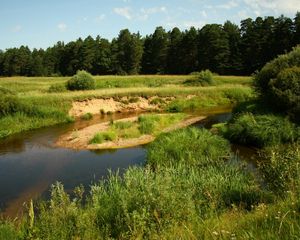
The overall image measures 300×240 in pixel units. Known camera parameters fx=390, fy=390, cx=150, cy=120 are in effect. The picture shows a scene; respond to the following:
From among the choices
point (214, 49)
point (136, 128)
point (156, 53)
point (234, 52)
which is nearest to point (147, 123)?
point (136, 128)

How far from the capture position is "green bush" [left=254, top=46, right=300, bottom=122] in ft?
73.3

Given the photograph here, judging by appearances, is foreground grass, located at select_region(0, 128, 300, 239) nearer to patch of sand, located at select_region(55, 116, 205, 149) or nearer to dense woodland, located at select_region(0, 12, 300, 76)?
patch of sand, located at select_region(55, 116, 205, 149)

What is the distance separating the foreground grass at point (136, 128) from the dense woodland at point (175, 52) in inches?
1569

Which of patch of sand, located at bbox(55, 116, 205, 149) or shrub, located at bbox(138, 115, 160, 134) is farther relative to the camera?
shrub, located at bbox(138, 115, 160, 134)

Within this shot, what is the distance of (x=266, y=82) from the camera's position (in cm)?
2648

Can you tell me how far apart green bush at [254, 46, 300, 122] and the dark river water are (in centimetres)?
865

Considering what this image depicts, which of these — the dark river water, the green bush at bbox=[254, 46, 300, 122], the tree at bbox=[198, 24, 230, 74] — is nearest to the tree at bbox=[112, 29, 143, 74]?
the tree at bbox=[198, 24, 230, 74]

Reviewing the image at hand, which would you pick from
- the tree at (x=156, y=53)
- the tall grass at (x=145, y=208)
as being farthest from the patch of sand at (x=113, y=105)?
the tree at (x=156, y=53)

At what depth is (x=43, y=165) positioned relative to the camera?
21.0 meters

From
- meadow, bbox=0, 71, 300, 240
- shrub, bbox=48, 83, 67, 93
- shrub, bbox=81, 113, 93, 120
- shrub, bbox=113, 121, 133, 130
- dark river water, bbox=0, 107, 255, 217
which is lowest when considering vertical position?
dark river water, bbox=0, 107, 255, 217

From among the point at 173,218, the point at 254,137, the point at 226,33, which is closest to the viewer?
the point at 173,218

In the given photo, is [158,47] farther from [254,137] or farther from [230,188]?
[230,188]

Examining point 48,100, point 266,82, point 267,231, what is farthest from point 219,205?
point 48,100

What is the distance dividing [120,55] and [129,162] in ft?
223
